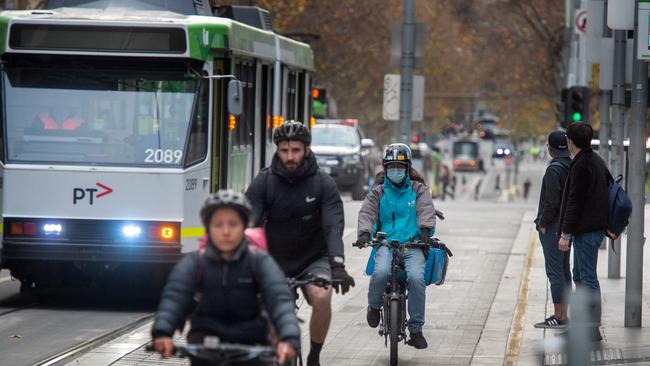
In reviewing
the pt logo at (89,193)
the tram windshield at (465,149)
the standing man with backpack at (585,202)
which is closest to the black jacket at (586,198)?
the standing man with backpack at (585,202)

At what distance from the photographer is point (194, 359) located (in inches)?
244

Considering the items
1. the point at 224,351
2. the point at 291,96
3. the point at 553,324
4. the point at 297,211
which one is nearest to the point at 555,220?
the point at 553,324

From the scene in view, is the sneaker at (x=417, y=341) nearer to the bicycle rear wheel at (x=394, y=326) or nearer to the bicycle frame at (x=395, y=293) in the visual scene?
the bicycle frame at (x=395, y=293)

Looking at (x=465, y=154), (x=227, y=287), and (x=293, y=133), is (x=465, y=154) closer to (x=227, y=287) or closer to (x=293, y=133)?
(x=293, y=133)

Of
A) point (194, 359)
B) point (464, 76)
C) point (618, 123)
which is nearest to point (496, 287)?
point (618, 123)

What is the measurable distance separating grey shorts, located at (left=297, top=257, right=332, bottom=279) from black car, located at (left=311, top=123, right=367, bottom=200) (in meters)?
26.0

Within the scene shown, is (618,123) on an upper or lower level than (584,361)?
upper

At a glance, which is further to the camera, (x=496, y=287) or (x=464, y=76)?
(x=464, y=76)

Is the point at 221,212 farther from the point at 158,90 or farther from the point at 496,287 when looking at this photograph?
the point at 496,287

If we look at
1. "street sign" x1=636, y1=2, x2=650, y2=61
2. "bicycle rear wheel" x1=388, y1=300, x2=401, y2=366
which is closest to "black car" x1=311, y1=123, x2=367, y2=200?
"street sign" x1=636, y1=2, x2=650, y2=61

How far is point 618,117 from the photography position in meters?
16.0

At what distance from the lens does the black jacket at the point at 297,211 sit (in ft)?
29.2

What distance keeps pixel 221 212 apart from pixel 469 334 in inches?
271

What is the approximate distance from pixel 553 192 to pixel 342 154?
77.8 feet
